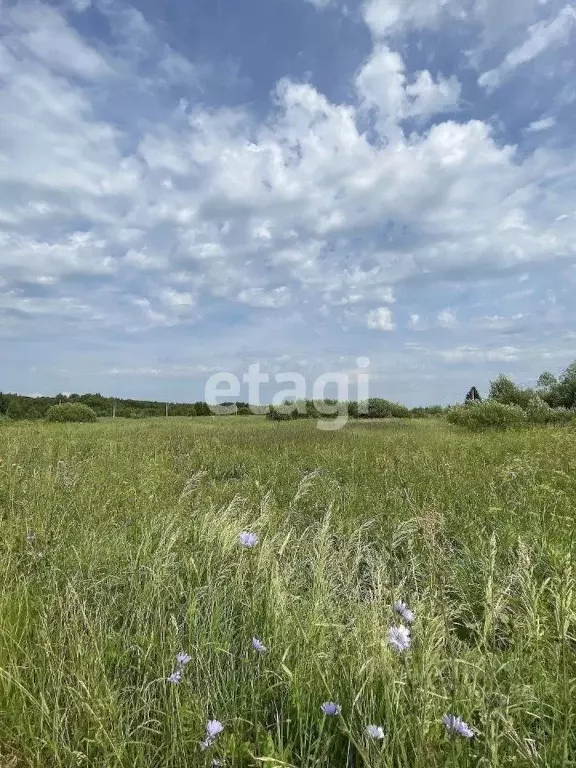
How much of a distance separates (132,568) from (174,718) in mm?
1297

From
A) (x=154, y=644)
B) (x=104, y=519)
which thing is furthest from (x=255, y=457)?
(x=154, y=644)

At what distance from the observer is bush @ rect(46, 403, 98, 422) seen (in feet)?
117

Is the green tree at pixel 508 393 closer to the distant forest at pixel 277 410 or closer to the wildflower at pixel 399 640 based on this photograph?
the distant forest at pixel 277 410

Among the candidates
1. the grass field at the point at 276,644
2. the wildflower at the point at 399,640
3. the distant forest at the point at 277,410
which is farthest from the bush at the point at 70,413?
the wildflower at the point at 399,640

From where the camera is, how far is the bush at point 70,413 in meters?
35.8

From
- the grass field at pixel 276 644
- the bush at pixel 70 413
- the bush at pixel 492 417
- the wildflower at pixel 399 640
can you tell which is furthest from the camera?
the bush at pixel 70 413

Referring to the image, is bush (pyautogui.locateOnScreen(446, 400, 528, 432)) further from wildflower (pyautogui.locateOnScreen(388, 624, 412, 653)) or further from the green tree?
wildflower (pyautogui.locateOnScreen(388, 624, 412, 653))

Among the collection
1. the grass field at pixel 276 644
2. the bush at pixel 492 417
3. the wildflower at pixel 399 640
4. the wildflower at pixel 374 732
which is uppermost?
the bush at pixel 492 417

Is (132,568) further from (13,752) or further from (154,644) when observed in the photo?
(13,752)

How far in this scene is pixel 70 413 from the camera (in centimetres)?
3597

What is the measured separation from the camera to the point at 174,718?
1694mm

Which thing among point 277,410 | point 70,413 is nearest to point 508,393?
point 277,410

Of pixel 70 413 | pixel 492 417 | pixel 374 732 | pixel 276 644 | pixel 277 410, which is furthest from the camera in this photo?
pixel 277 410

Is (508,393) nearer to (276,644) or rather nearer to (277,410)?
(277,410)
